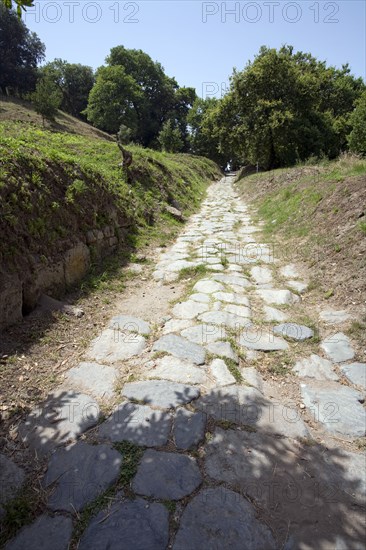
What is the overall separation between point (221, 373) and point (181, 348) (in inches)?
21.6

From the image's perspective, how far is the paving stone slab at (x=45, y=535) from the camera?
5.18 ft

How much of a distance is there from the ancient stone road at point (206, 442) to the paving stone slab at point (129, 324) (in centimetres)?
2

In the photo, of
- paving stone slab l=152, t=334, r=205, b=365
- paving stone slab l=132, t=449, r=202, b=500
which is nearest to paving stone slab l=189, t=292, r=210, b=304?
paving stone slab l=152, t=334, r=205, b=365

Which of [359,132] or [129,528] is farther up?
[359,132]

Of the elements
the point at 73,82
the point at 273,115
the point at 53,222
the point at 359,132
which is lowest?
the point at 53,222

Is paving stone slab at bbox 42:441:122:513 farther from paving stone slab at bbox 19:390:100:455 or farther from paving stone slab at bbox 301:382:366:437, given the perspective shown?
paving stone slab at bbox 301:382:366:437

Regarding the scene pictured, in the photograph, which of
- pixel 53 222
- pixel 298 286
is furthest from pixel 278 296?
pixel 53 222

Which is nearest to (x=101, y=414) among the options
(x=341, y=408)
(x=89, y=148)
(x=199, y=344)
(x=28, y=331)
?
(x=199, y=344)

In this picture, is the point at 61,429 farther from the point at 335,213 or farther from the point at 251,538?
the point at 335,213

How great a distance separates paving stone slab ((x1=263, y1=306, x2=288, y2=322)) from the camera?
151 inches

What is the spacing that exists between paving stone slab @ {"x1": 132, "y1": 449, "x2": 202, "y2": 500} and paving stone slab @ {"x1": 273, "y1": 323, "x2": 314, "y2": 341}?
75.0 inches

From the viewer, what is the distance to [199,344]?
330cm

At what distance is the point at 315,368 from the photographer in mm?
2922

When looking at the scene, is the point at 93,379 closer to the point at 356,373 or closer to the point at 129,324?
the point at 129,324
